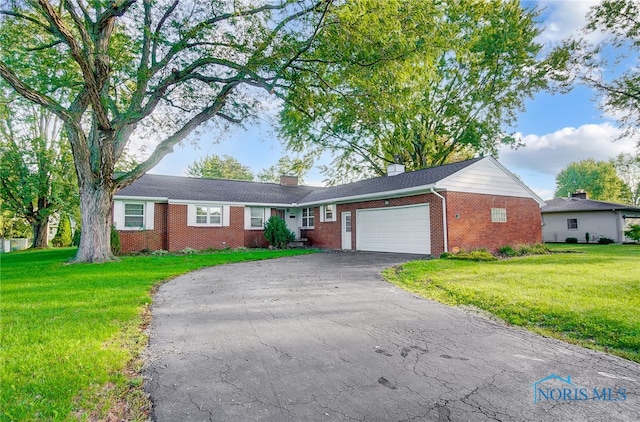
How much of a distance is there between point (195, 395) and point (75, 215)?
82.5ft

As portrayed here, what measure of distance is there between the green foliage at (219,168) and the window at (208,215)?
2923 centimetres

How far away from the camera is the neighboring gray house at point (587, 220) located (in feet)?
73.3

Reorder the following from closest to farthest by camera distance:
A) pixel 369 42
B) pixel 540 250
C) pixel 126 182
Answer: pixel 369 42 < pixel 126 182 < pixel 540 250

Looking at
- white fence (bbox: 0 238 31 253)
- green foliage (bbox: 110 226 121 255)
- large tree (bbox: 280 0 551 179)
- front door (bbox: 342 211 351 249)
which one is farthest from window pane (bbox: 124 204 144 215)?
white fence (bbox: 0 238 31 253)

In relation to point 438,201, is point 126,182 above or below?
above

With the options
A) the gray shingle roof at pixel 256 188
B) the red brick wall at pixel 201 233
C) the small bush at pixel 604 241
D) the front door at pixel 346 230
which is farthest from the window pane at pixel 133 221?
the small bush at pixel 604 241

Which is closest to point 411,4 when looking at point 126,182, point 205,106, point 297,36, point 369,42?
point 369,42

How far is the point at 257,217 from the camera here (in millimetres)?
19250

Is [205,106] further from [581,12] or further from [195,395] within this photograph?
[581,12]

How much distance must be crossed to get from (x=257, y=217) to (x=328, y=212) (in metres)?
4.26

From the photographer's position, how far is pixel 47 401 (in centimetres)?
240

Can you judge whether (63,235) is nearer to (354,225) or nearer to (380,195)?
(354,225)

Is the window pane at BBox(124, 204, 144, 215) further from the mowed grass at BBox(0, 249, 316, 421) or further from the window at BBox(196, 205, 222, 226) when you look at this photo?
the mowed grass at BBox(0, 249, 316, 421)

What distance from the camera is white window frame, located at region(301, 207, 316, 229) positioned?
1986 cm
